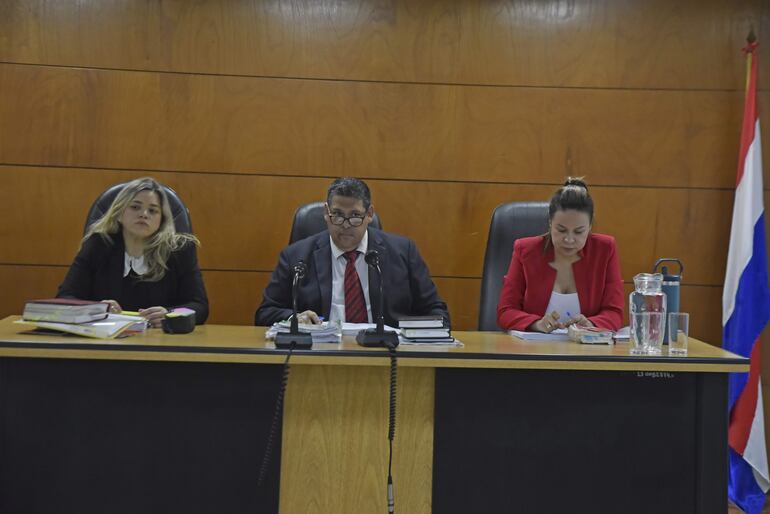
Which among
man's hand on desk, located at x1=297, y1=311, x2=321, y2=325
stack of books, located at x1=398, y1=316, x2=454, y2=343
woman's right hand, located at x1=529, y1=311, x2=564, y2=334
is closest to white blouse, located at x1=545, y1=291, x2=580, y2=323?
woman's right hand, located at x1=529, y1=311, x2=564, y2=334

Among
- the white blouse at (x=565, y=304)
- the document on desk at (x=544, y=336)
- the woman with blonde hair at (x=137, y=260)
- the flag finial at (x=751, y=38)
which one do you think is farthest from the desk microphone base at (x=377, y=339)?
the flag finial at (x=751, y=38)

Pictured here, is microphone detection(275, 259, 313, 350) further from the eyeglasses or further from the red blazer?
the red blazer

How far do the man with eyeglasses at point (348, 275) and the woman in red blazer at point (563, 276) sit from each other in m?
0.32

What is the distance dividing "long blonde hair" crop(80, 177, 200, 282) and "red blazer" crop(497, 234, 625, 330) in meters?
1.23

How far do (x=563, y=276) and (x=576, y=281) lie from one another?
5 centimetres

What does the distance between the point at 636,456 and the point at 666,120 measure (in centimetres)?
205

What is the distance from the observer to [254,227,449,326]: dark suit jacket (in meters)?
2.72

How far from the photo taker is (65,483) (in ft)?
6.38

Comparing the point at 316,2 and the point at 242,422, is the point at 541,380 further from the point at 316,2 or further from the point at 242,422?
the point at 316,2

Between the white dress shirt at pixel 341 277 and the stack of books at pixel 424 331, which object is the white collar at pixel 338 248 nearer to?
the white dress shirt at pixel 341 277

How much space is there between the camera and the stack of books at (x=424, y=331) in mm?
2154

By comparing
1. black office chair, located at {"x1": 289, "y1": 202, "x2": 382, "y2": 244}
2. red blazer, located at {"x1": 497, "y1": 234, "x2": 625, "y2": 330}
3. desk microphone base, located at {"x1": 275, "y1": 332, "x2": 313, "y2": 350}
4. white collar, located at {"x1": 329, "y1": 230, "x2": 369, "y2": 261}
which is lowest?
desk microphone base, located at {"x1": 275, "y1": 332, "x2": 313, "y2": 350}

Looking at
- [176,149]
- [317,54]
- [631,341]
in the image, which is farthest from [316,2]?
[631,341]

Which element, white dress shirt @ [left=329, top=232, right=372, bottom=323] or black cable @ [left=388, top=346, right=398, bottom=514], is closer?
black cable @ [left=388, top=346, right=398, bottom=514]
